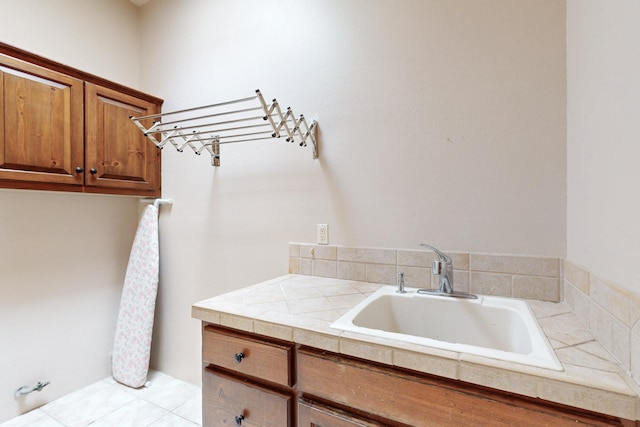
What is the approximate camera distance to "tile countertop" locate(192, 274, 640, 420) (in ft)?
1.98

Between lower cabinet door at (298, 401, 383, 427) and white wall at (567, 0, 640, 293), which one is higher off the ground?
white wall at (567, 0, 640, 293)

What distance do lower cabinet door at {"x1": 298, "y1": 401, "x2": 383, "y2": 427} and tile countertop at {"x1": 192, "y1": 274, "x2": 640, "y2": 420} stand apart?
0.17 meters

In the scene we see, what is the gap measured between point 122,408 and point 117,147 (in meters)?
1.60

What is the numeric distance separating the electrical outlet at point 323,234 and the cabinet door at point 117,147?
1.30 m

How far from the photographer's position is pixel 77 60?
1.94 m

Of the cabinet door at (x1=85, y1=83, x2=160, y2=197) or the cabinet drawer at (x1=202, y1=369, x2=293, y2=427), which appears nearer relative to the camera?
the cabinet drawer at (x1=202, y1=369, x2=293, y2=427)

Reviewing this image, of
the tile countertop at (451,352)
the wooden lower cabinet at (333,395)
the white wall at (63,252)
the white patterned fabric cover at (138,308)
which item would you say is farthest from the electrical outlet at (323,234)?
the white wall at (63,252)

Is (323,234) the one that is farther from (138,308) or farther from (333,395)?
(138,308)

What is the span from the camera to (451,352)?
0.74m

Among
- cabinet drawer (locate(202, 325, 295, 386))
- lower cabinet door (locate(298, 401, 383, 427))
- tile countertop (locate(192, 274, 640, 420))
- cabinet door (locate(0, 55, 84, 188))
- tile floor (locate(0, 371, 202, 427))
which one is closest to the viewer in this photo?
tile countertop (locate(192, 274, 640, 420))

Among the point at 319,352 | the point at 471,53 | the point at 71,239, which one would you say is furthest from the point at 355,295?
the point at 71,239

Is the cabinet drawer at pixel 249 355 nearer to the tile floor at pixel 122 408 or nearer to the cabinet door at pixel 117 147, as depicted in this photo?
the tile floor at pixel 122 408

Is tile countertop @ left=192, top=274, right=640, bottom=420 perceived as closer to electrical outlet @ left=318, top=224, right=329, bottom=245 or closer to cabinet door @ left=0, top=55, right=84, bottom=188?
electrical outlet @ left=318, top=224, right=329, bottom=245

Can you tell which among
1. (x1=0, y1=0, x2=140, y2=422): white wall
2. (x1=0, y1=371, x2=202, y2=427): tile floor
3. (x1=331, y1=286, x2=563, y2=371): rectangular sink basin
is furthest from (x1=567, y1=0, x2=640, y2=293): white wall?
(x1=0, y1=0, x2=140, y2=422): white wall
